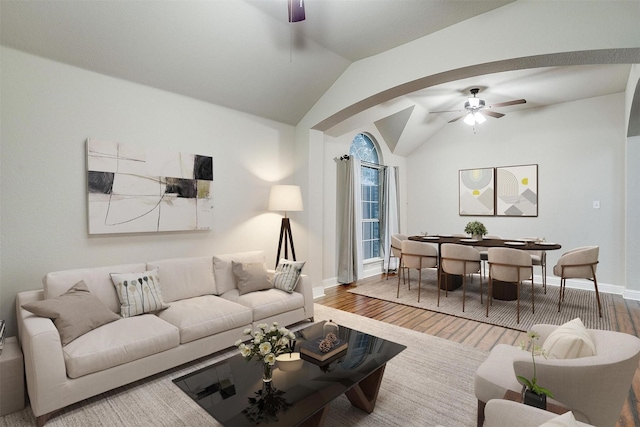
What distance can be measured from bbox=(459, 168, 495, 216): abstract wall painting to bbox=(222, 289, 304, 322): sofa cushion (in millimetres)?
4490

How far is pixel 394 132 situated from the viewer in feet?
21.0

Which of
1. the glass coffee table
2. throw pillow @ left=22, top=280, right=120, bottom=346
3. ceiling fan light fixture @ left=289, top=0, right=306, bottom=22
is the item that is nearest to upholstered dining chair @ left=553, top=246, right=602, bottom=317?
the glass coffee table

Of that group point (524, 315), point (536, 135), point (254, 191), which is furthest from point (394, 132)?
point (524, 315)

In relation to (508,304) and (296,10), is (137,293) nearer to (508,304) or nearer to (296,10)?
(296,10)

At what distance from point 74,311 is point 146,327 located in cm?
50

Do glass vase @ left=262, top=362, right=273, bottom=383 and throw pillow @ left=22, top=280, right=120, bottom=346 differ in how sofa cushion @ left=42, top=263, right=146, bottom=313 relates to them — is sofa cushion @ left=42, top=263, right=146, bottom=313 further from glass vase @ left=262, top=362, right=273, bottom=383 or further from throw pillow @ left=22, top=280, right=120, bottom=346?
glass vase @ left=262, top=362, right=273, bottom=383

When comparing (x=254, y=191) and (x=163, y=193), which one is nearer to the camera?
(x=163, y=193)

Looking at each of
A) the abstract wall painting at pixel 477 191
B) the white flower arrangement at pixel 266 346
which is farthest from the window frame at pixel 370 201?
the white flower arrangement at pixel 266 346

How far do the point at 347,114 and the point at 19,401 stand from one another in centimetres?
429

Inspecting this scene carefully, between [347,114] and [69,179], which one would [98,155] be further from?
[347,114]

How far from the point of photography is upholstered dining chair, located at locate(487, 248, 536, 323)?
12.6 ft

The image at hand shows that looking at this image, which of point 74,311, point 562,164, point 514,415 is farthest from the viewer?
point 562,164

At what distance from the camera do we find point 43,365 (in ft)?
Answer: 6.44

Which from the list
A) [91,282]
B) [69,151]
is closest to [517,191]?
[91,282]
